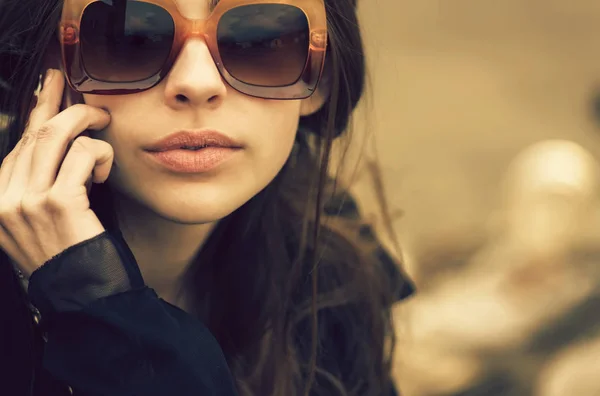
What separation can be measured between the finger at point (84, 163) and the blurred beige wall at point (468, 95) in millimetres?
2287

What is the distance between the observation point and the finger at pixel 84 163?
1.38 m

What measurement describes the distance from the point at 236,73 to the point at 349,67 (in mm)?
367

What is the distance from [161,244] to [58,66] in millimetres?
419

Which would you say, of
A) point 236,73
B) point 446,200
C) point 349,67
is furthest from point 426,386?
point 236,73

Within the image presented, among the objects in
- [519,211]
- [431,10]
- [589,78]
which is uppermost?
[431,10]

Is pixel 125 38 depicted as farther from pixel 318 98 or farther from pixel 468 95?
pixel 468 95

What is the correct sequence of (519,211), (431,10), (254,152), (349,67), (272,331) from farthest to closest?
(431,10)
(519,211)
(272,331)
(349,67)
(254,152)

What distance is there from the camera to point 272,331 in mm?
1966

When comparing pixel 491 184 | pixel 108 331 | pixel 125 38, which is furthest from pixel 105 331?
pixel 491 184

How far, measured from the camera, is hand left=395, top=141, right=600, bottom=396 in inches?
128

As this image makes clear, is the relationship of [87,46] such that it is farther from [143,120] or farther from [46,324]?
[46,324]

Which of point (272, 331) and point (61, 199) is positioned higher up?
point (61, 199)

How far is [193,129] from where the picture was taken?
1.40 metres

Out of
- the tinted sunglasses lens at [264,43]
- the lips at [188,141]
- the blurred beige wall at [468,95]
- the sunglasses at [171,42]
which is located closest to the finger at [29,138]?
the sunglasses at [171,42]
